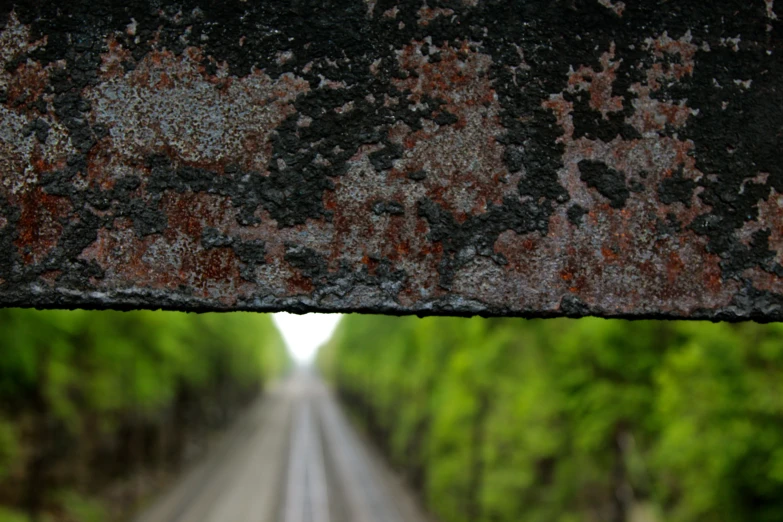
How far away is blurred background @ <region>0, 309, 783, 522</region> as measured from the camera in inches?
306

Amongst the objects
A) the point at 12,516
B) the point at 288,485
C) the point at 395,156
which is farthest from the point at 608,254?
the point at 288,485

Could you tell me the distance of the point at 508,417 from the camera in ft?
57.6

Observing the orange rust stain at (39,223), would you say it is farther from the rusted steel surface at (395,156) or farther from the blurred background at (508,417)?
the blurred background at (508,417)

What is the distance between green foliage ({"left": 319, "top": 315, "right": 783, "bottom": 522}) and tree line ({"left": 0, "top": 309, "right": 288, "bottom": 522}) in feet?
30.7

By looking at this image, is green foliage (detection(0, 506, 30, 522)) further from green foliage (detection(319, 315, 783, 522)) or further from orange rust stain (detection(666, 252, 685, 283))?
orange rust stain (detection(666, 252, 685, 283))

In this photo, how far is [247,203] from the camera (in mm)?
1869

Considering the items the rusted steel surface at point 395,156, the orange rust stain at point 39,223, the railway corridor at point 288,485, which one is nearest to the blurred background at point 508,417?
the railway corridor at point 288,485

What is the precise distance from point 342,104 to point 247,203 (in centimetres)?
39

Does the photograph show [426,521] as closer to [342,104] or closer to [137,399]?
[137,399]

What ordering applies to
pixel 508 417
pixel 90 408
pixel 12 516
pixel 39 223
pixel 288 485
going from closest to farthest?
pixel 39 223, pixel 12 516, pixel 508 417, pixel 90 408, pixel 288 485

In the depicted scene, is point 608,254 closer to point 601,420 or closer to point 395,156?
point 395,156

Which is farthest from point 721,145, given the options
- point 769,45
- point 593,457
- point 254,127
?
point 593,457

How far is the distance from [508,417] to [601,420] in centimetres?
559

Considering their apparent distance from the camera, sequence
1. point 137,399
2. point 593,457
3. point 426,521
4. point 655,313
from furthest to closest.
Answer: point 426,521 < point 137,399 < point 593,457 < point 655,313
